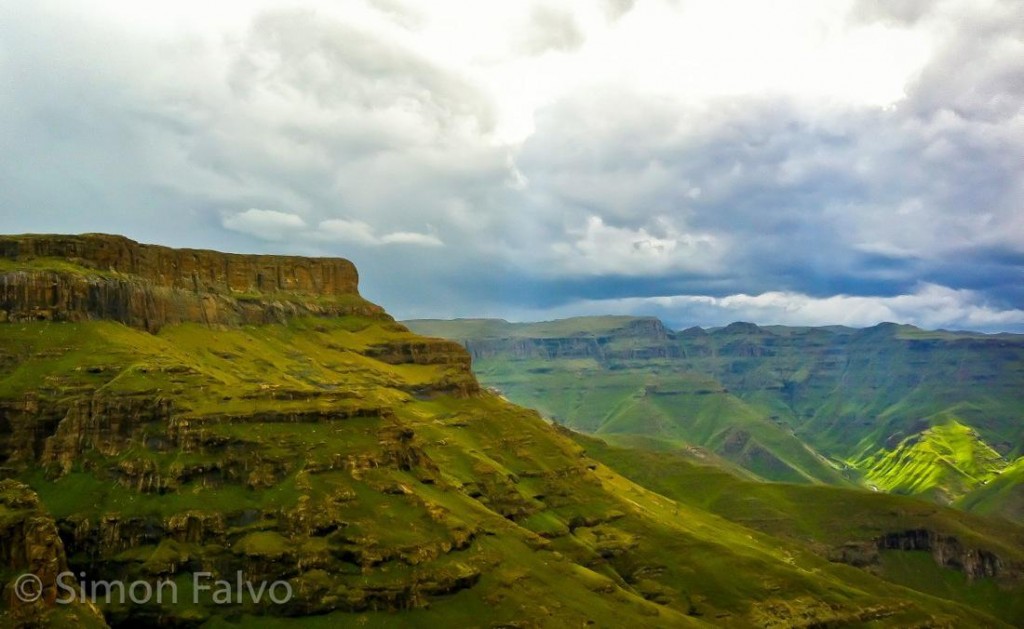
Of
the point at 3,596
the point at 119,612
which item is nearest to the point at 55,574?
the point at 3,596

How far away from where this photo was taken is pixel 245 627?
199 m

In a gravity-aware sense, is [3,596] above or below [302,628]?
above

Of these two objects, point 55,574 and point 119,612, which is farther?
point 119,612

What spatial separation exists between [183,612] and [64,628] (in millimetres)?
50874

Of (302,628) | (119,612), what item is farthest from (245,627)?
(119,612)

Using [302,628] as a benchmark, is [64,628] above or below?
above

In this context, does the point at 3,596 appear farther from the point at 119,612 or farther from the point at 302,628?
the point at 302,628

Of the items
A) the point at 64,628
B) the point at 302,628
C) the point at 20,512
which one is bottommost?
the point at 302,628

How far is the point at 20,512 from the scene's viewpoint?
168125 mm

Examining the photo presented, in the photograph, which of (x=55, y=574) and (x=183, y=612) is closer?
(x=55, y=574)

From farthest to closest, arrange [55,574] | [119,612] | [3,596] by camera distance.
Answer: [119,612], [55,574], [3,596]

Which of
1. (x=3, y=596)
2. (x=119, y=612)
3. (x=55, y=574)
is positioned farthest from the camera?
(x=119, y=612)

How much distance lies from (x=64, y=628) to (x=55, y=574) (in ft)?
49.4

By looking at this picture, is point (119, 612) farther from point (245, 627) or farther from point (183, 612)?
point (245, 627)
